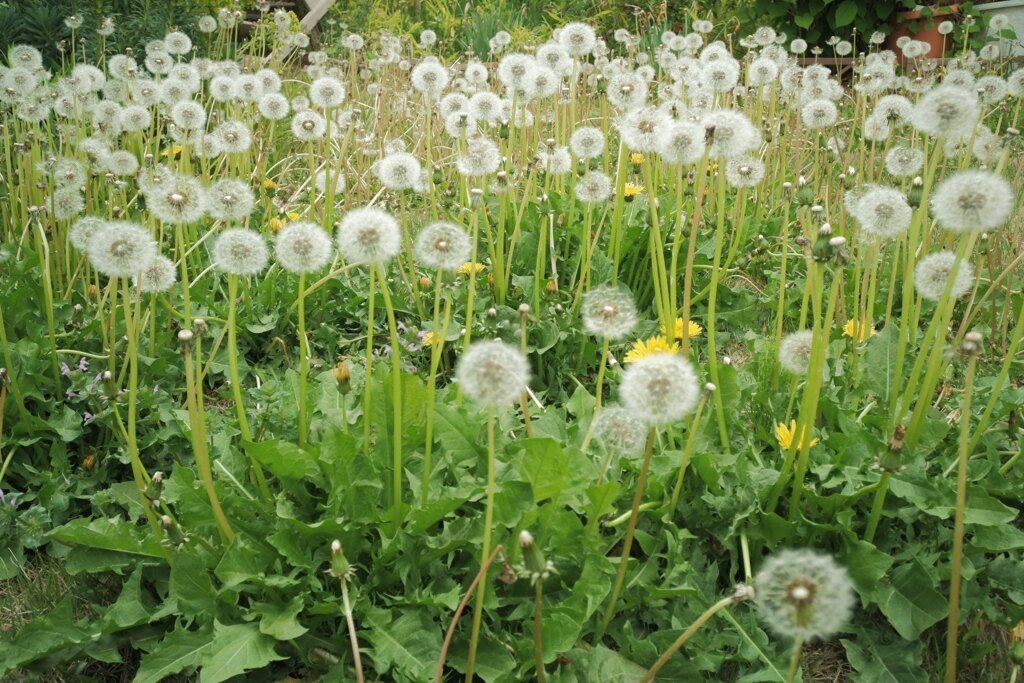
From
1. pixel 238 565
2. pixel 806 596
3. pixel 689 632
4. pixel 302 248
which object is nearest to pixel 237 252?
pixel 302 248

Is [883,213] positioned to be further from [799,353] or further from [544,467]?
[544,467]

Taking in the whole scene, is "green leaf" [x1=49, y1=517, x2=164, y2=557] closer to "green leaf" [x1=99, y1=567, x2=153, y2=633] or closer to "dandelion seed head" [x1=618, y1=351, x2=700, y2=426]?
"green leaf" [x1=99, y1=567, x2=153, y2=633]

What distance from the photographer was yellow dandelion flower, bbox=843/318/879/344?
6.83 feet

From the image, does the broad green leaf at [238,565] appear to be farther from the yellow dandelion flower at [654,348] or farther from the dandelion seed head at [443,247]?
the yellow dandelion flower at [654,348]

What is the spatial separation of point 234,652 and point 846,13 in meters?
7.01

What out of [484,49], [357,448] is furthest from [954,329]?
[484,49]

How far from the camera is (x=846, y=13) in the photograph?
6.68 m

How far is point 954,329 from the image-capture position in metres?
2.72

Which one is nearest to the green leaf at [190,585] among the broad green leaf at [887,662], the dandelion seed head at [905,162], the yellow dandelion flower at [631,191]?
the broad green leaf at [887,662]

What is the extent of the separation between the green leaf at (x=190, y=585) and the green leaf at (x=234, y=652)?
0.19 ft

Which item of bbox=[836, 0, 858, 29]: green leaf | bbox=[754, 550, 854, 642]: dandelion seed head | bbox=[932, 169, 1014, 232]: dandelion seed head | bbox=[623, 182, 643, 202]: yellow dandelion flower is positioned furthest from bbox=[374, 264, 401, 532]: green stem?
bbox=[836, 0, 858, 29]: green leaf

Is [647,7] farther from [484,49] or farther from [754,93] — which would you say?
[754,93]

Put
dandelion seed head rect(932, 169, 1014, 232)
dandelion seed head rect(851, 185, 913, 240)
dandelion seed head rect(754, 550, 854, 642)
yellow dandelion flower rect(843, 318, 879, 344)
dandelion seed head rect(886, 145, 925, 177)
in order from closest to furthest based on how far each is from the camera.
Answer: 1. dandelion seed head rect(754, 550, 854, 642)
2. dandelion seed head rect(932, 169, 1014, 232)
3. dandelion seed head rect(851, 185, 913, 240)
4. yellow dandelion flower rect(843, 318, 879, 344)
5. dandelion seed head rect(886, 145, 925, 177)

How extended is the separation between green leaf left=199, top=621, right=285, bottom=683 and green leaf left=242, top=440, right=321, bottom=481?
0.31 meters
